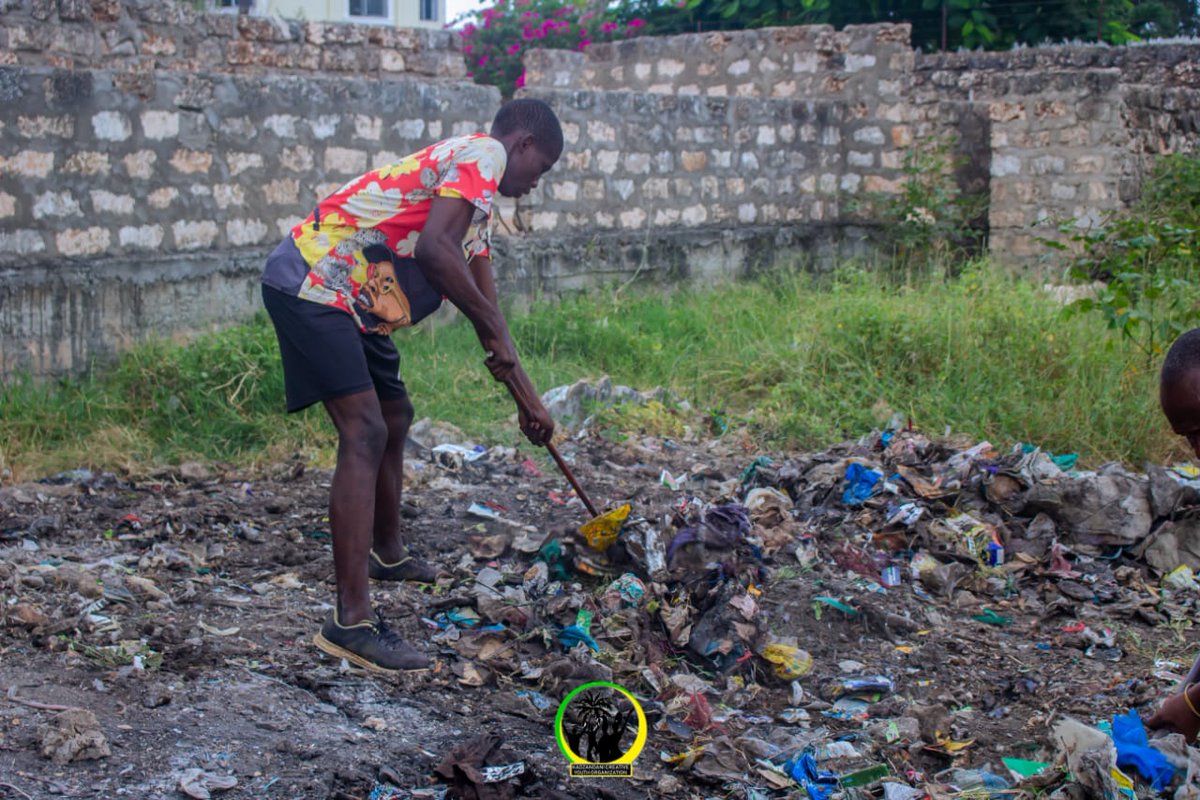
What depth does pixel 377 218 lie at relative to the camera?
3529mm

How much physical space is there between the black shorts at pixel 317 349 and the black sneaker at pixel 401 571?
77cm

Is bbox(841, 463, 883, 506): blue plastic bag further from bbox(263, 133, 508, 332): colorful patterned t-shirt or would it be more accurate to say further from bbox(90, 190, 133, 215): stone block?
bbox(90, 190, 133, 215): stone block

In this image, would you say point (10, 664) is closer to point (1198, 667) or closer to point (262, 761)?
point (262, 761)

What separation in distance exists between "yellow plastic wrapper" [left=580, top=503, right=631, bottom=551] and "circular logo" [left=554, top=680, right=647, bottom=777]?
85cm

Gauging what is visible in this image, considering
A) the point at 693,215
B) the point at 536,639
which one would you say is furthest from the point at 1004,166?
the point at 536,639

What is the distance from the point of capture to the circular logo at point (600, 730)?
2.97m

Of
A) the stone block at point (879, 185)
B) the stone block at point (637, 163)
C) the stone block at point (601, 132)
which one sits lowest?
the stone block at point (879, 185)

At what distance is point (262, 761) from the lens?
2.78m

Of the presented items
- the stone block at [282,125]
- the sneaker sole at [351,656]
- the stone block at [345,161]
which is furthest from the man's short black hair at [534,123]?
the stone block at [345,161]

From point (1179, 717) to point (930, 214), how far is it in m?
7.80

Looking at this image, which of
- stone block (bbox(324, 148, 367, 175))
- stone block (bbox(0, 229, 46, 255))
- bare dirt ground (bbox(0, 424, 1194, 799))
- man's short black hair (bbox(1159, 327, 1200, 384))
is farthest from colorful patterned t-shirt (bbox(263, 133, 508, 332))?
stone block (bbox(324, 148, 367, 175))

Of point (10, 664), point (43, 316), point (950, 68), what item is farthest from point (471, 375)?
point (950, 68)

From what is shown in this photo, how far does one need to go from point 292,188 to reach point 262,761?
4.97 meters

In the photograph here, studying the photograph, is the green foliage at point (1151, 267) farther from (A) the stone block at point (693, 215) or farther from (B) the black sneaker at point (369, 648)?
(B) the black sneaker at point (369, 648)
